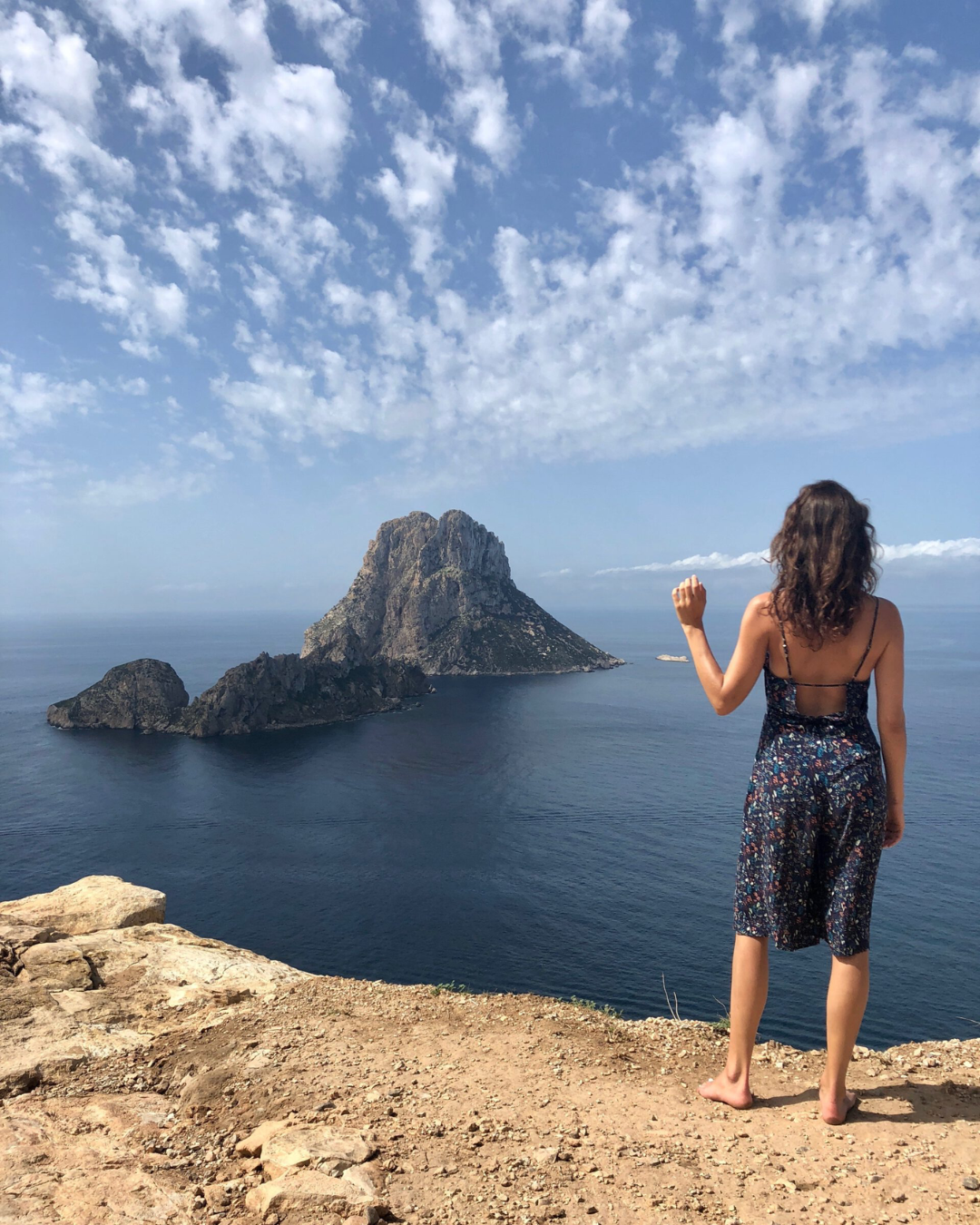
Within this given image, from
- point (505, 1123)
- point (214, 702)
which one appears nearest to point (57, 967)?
point (505, 1123)

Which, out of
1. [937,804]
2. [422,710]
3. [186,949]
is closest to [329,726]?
[422,710]

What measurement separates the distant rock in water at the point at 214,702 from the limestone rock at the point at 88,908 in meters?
101

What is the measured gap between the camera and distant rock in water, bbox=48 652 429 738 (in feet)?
352

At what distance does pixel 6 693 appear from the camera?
451 feet

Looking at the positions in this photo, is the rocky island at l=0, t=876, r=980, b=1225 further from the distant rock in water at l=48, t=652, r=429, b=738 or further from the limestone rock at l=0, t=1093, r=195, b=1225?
the distant rock in water at l=48, t=652, r=429, b=738

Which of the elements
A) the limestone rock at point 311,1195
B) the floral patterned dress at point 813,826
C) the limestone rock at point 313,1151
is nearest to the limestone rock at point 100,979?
the limestone rock at point 313,1151

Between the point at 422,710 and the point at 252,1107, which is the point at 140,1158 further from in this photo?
the point at 422,710

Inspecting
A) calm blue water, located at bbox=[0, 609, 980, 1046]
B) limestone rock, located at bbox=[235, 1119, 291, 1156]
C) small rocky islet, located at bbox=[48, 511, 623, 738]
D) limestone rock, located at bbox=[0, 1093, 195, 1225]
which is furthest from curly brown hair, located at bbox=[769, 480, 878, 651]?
small rocky islet, located at bbox=[48, 511, 623, 738]

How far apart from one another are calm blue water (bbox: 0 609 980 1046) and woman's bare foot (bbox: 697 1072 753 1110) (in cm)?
869

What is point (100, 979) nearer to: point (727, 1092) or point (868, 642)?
point (727, 1092)

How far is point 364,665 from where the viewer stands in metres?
139

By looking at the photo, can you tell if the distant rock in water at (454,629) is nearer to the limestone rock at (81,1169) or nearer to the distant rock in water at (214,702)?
the distant rock in water at (214,702)

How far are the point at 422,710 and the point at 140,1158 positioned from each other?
12389 cm

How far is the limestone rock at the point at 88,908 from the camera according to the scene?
1036 centimetres
